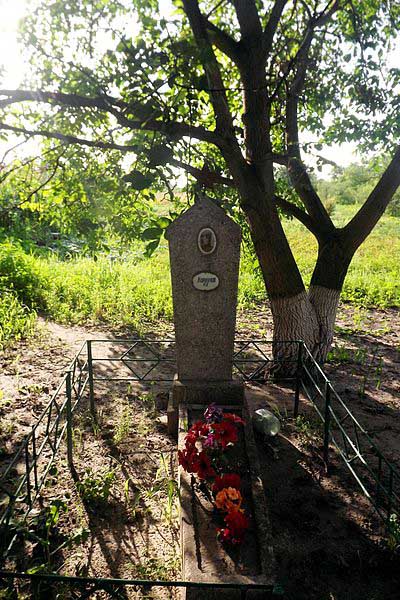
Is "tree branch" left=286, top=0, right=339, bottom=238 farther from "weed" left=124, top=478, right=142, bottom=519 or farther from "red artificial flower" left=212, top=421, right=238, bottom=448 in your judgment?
"weed" left=124, top=478, right=142, bottom=519

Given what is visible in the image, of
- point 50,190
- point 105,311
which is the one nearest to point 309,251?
point 105,311

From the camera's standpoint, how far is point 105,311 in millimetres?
8852

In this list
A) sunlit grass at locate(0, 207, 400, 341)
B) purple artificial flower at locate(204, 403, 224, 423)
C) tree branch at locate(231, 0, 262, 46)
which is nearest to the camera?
purple artificial flower at locate(204, 403, 224, 423)

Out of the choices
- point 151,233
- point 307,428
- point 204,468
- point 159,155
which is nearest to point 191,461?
point 204,468

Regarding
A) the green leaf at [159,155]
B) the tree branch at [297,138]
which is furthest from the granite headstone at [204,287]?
the tree branch at [297,138]

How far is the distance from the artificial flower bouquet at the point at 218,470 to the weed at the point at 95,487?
642 millimetres

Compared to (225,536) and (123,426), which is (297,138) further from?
(225,536)

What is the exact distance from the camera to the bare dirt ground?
125 inches

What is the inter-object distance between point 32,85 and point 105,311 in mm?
4385

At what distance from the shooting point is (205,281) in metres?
4.68

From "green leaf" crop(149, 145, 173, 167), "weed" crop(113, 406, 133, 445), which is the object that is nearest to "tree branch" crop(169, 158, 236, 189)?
"green leaf" crop(149, 145, 173, 167)

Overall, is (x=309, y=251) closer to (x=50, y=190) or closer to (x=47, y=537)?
(x=50, y=190)

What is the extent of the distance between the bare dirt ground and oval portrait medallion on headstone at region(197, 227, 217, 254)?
1.81 m

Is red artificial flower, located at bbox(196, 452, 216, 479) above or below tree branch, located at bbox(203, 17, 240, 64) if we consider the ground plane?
below
